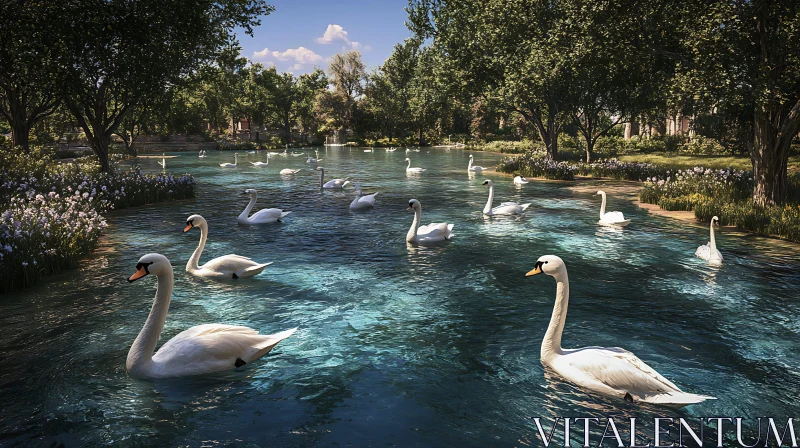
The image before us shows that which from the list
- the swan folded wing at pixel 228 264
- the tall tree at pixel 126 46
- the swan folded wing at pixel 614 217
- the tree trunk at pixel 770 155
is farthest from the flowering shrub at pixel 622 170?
the swan folded wing at pixel 228 264

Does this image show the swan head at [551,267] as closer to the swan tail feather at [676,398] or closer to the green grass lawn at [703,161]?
the swan tail feather at [676,398]

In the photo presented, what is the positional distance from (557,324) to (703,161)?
3977 centimetres

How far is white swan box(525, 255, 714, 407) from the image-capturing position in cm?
587

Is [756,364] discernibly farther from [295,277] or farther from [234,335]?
[295,277]

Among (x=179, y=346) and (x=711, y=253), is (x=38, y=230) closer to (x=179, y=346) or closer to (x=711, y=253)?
(x=179, y=346)

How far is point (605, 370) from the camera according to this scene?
622 cm

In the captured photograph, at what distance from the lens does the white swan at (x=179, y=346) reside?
21.6 feet

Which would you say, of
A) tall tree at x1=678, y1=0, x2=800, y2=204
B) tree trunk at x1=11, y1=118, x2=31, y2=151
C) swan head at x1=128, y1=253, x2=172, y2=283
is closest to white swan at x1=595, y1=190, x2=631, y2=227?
tall tree at x1=678, y1=0, x2=800, y2=204

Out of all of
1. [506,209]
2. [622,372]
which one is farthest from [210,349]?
[506,209]

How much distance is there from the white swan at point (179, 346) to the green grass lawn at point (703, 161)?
35006 millimetres

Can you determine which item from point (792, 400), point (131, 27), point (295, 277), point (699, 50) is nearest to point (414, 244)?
point (295, 277)

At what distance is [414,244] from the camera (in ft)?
50.3

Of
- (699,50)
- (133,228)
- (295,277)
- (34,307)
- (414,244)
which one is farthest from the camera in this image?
(699,50)

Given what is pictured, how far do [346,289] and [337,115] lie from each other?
98.7 meters
